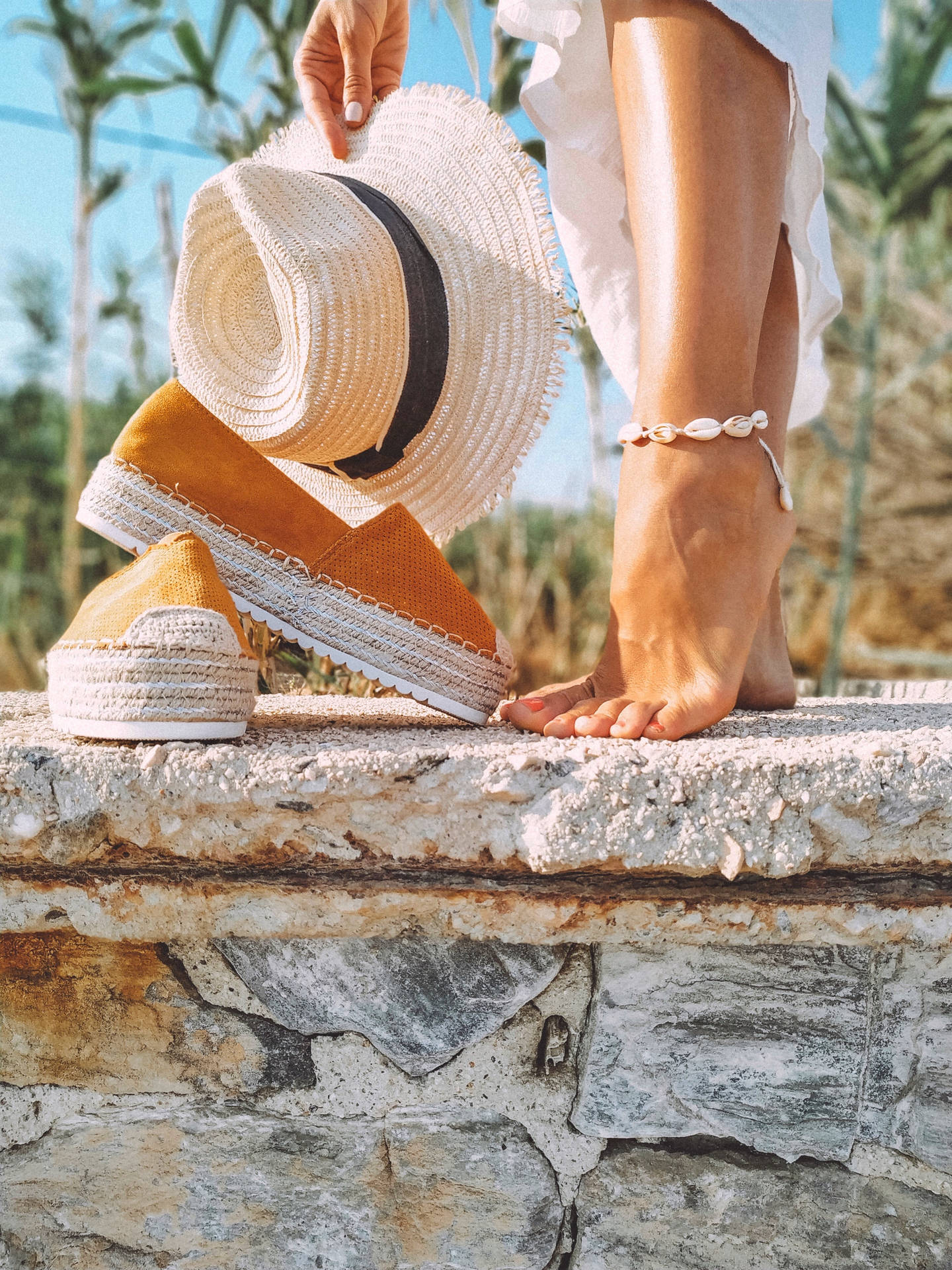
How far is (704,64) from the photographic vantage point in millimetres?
920

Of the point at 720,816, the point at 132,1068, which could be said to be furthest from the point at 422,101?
the point at 132,1068

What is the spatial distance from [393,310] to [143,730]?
61 cm

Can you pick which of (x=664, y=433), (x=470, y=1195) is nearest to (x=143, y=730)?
(x=470, y=1195)

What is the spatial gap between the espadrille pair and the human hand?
34 millimetres

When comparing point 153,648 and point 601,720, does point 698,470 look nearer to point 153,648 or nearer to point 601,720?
point 601,720

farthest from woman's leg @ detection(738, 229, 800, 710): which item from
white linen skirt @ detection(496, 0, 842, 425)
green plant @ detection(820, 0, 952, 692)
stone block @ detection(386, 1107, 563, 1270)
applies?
green plant @ detection(820, 0, 952, 692)

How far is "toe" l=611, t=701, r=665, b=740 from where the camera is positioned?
0.83 metres

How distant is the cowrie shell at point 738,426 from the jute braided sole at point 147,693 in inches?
21.1

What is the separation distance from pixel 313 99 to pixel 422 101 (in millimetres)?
182

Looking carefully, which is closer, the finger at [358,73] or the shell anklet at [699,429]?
the shell anklet at [699,429]

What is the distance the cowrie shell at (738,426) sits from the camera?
0.95 metres

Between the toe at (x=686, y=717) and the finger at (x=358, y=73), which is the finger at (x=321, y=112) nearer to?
the finger at (x=358, y=73)

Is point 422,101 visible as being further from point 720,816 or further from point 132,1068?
point 132,1068

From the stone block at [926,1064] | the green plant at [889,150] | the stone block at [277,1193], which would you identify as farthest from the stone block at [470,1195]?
the green plant at [889,150]
